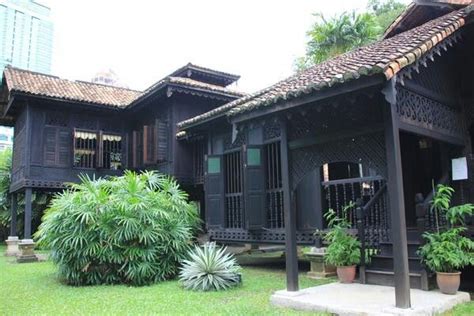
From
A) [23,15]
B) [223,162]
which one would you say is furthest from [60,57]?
[223,162]

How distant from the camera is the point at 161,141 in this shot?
1457 centimetres

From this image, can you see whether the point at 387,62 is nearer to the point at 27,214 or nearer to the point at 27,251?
the point at 27,251

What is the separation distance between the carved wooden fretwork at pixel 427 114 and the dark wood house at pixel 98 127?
8.57 metres

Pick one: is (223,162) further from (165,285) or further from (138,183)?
(165,285)

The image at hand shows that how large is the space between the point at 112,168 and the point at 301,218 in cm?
946

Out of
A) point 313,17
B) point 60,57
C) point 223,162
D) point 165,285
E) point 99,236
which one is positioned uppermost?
point 60,57

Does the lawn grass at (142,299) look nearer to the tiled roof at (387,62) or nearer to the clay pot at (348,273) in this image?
the clay pot at (348,273)

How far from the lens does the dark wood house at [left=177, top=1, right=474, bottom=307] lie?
5.38 meters

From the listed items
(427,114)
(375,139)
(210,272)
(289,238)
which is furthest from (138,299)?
(427,114)

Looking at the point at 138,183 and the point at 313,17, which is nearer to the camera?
the point at 138,183

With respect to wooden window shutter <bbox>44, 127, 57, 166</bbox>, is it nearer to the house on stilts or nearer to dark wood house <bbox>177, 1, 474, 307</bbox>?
the house on stilts

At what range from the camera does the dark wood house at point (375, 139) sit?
5.38 meters

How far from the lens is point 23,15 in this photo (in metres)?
43.5

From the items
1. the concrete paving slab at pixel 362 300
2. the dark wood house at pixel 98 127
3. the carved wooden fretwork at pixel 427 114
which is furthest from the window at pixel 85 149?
the carved wooden fretwork at pixel 427 114
